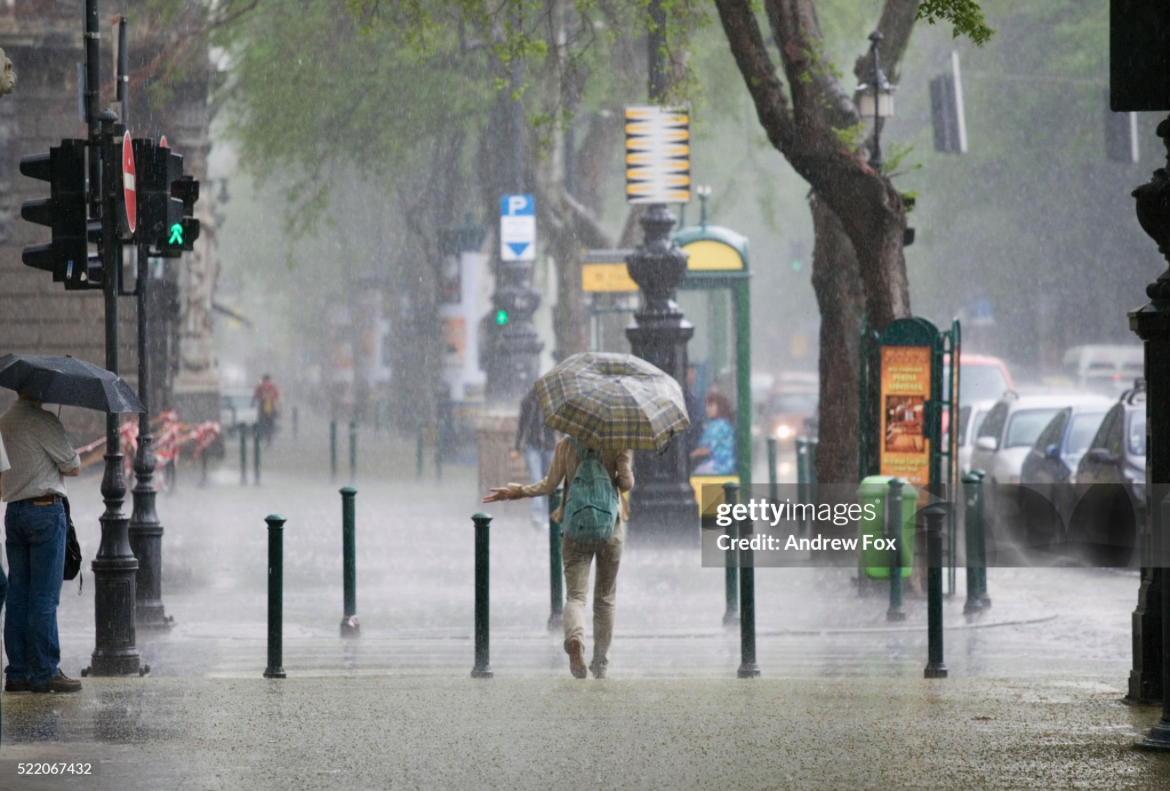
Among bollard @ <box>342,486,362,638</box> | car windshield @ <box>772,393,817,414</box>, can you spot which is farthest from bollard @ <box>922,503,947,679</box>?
car windshield @ <box>772,393,817,414</box>

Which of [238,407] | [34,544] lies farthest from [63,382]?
[238,407]

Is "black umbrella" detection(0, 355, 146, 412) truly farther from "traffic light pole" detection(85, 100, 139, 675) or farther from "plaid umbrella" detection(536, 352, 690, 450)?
"plaid umbrella" detection(536, 352, 690, 450)

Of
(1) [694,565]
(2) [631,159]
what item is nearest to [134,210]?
(1) [694,565]

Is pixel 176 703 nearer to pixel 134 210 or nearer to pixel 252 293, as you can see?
pixel 134 210

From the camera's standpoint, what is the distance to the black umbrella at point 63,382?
31.3 feet

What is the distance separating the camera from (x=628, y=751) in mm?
7691

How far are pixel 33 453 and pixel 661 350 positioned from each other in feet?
35.1

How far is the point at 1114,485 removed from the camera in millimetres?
17375

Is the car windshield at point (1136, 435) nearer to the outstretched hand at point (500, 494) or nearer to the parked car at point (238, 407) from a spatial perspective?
the outstretched hand at point (500, 494)

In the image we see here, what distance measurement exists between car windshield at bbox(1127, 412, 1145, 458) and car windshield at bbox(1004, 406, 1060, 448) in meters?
3.47

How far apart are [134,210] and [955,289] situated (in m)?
53.4

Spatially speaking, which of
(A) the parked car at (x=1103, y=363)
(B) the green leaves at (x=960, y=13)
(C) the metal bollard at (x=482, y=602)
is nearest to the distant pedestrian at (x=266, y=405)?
(A) the parked car at (x=1103, y=363)

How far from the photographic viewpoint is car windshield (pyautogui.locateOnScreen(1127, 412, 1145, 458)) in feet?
57.2

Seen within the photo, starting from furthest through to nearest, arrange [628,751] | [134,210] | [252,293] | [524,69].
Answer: [252,293], [524,69], [134,210], [628,751]
